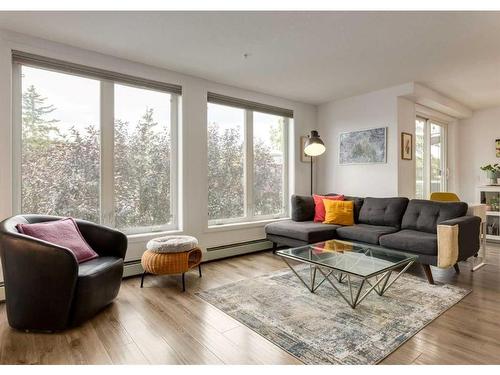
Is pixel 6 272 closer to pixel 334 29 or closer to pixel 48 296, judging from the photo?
pixel 48 296

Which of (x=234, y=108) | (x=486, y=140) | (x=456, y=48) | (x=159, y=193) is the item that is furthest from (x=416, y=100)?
(x=159, y=193)

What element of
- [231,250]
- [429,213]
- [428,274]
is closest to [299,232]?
[231,250]

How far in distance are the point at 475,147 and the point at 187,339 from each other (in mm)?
6195

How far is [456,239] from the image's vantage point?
2893 millimetres

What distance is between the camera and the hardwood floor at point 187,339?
69.1 inches

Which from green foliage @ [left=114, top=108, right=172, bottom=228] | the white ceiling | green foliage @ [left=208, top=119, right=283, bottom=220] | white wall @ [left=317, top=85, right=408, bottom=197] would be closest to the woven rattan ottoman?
green foliage @ [left=114, top=108, right=172, bottom=228]

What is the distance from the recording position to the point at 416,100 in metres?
4.39

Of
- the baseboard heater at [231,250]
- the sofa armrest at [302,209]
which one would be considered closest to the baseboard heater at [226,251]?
the baseboard heater at [231,250]

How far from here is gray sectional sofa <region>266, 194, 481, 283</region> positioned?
9.57 feet

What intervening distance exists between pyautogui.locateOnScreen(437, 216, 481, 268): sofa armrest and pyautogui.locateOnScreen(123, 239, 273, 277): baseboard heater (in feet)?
7.46

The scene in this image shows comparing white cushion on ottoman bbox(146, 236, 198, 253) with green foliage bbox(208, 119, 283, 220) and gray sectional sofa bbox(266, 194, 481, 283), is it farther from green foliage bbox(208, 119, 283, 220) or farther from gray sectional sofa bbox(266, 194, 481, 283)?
gray sectional sofa bbox(266, 194, 481, 283)

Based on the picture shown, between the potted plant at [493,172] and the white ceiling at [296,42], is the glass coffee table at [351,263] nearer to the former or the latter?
the white ceiling at [296,42]

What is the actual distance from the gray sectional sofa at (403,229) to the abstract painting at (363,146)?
68 centimetres
